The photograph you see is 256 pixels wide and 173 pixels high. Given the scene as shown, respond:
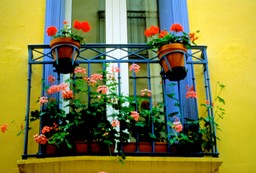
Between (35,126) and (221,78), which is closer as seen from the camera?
(35,126)

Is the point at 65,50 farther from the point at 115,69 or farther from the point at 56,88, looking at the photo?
the point at 115,69

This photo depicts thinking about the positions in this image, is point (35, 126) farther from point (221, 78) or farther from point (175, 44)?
point (221, 78)

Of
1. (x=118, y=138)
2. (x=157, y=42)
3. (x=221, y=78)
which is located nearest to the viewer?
(x=118, y=138)

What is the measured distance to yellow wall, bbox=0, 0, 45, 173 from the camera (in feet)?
19.6

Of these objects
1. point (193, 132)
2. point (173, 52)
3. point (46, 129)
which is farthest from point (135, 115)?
point (46, 129)

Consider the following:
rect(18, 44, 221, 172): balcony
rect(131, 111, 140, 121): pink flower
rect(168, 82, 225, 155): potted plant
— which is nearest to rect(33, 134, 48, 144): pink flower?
rect(18, 44, 221, 172): balcony

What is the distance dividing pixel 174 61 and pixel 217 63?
3.05 ft

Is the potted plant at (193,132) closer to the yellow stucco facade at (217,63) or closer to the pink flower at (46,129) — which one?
the yellow stucco facade at (217,63)

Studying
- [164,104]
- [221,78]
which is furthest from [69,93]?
[221,78]

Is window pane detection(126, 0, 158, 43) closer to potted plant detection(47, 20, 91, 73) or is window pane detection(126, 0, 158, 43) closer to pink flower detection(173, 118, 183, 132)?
potted plant detection(47, 20, 91, 73)

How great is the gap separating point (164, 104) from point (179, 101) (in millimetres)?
170

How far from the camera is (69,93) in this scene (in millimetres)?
5789

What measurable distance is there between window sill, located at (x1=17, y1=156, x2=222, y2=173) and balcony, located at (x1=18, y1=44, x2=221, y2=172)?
1 cm

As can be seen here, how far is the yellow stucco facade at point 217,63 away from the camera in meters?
6.06
